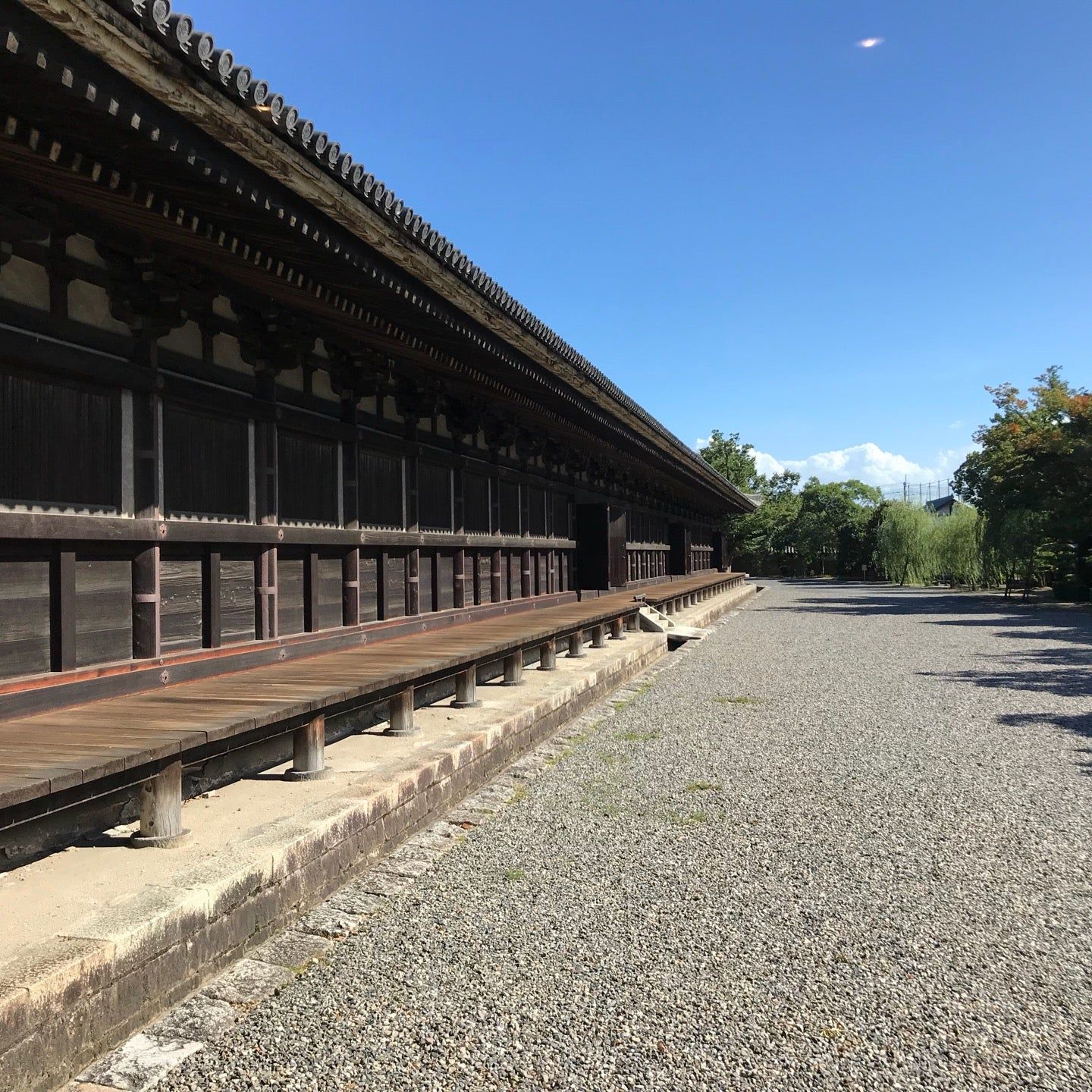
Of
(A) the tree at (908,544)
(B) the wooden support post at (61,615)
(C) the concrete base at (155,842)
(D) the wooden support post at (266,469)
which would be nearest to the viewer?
(C) the concrete base at (155,842)

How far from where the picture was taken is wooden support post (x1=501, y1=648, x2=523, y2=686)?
30.4ft

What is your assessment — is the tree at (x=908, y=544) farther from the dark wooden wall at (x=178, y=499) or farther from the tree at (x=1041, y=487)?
the dark wooden wall at (x=178, y=499)

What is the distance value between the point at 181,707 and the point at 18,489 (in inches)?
56.1

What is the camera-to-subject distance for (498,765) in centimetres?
690

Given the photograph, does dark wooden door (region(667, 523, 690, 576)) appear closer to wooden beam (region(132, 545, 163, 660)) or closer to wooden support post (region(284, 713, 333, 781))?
wooden support post (region(284, 713, 333, 781))

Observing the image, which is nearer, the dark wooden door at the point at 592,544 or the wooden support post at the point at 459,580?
the wooden support post at the point at 459,580

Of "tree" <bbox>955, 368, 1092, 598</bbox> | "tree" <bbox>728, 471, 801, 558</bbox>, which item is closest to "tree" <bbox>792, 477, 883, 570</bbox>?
"tree" <bbox>728, 471, 801, 558</bbox>

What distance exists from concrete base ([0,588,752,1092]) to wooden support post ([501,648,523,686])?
299 centimetres

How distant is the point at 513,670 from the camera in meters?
9.32

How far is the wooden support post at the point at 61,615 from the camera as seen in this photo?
15.2 ft

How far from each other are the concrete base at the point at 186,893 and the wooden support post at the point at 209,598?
1093mm

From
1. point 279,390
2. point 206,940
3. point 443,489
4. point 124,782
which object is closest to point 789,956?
point 206,940

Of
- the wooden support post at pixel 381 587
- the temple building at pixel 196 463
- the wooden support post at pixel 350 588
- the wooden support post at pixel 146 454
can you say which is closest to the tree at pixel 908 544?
the temple building at pixel 196 463

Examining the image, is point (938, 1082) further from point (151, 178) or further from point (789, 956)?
point (151, 178)
